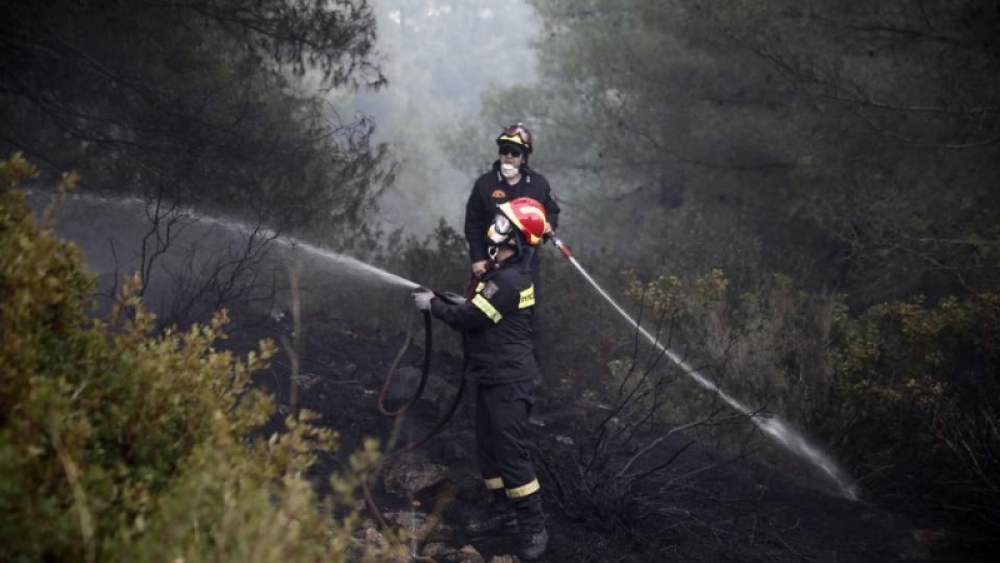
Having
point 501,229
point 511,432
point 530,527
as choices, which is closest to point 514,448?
point 511,432

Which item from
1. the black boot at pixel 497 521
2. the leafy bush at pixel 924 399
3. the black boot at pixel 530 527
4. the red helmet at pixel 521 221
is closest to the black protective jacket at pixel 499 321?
the red helmet at pixel 521 221

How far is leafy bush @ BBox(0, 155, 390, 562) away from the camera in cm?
193

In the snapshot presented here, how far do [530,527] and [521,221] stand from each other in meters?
1.82

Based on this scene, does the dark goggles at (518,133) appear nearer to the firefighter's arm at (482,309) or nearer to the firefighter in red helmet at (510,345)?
the firefighter in red helmet at (510,345)

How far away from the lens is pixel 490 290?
4914mm

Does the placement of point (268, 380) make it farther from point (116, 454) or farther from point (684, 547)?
point (116, 454)

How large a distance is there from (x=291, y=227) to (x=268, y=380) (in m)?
2.15

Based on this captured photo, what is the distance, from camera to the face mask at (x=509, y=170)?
267 inches

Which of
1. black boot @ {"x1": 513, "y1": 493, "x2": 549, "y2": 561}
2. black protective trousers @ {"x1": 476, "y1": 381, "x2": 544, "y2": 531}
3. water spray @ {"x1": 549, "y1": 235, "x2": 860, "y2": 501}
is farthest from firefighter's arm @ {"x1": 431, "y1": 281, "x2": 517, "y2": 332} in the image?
water spray @ {"x1": 549, "y1": 235, "x2": 860, "y2": 501}

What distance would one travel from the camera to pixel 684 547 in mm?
5379

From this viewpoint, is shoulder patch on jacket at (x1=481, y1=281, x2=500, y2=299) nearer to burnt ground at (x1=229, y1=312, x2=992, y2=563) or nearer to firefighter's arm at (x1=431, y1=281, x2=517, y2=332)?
firefighter's arm at (x1=431, y1=281, x2=517, y2=332)

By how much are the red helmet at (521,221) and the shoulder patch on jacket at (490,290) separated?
0.95ft

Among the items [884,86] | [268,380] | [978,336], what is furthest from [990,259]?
[268,380]

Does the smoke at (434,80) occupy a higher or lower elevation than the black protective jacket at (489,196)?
higher
